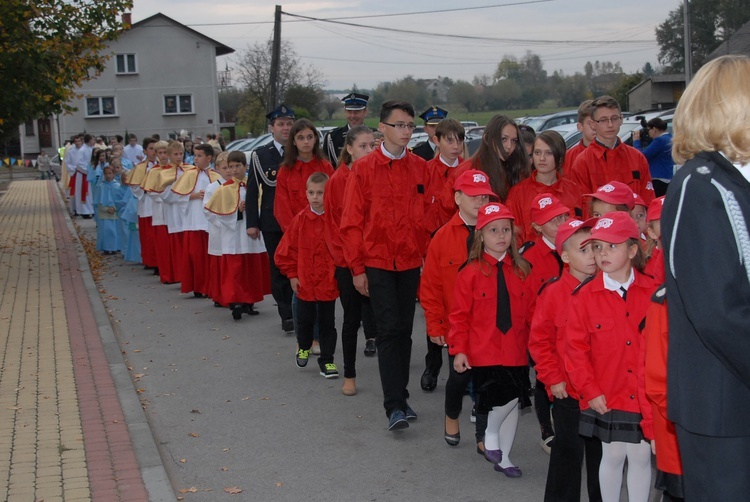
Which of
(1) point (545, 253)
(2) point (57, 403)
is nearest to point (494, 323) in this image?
(1) point (545, 253)

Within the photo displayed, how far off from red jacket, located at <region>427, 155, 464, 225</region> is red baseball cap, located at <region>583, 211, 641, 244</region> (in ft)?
8.46

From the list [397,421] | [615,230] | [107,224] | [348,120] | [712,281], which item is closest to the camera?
[712,281]

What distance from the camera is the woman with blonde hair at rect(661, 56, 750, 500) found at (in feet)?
8.53

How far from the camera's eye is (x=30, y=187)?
4431cm

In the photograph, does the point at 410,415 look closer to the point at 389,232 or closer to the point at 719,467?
the point at 389,232

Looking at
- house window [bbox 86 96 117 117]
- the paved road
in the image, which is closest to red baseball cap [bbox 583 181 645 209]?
the paved road

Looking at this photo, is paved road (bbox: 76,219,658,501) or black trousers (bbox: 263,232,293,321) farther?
black trousers (bbox: 263,232,293,321)

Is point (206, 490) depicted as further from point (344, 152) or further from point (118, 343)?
point (118, 343)

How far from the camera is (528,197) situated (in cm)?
674

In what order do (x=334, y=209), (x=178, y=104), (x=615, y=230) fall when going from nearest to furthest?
(x=615, y=230), (x=334, y=209), (x=178, y=104)

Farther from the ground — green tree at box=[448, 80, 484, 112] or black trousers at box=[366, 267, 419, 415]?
green tree at box=[448, 80, 484, 112]

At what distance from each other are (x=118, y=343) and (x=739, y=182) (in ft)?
27.0

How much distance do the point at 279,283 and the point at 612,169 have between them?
3695 millimetres

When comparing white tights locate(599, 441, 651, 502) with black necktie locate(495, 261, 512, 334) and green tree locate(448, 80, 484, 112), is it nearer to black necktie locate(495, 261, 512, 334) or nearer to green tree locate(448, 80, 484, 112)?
black necktie locate(495, 261, 512, 334)
